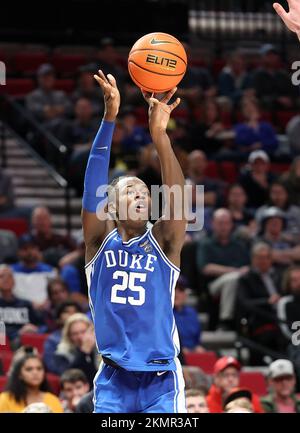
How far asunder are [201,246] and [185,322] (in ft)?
4.92

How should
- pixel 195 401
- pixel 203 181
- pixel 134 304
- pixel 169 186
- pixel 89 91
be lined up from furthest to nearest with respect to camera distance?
pixel 89 91 < pixel 203 181 < pixel 195 401 < pixel 169 186 < pixel 134 304

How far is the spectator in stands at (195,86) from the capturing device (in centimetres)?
1603

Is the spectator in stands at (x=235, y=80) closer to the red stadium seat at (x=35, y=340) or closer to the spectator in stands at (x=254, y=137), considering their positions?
the spectator in stands at (x=254, y=137)

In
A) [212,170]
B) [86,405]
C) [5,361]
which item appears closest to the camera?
[86,405]

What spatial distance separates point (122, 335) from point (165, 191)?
2.51 feet

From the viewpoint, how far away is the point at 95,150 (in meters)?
6.10

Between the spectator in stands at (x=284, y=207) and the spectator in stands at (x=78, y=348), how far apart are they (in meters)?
3.84

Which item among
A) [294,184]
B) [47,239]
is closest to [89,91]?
[294,184]

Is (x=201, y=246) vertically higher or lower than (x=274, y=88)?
lower

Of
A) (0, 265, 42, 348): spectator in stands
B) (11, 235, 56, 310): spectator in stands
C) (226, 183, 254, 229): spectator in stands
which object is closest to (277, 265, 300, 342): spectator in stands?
(226, 183, 254, 229): spectator in stands

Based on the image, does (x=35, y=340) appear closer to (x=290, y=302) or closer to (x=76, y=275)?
(x=76, y=275)

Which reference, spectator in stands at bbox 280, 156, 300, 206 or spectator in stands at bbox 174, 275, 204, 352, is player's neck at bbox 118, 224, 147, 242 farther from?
spectator in stands at bbox 280, 156, 300, 206

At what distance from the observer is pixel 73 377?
8891mm

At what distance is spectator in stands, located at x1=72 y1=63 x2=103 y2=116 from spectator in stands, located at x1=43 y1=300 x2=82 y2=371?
4.83 metres
